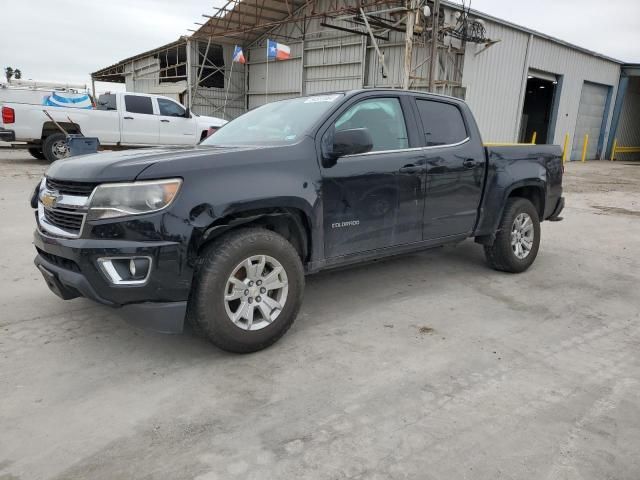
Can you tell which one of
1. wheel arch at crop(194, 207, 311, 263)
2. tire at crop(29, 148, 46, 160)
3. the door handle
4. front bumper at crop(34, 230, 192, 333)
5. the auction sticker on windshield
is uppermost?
the auction sticker on windshield

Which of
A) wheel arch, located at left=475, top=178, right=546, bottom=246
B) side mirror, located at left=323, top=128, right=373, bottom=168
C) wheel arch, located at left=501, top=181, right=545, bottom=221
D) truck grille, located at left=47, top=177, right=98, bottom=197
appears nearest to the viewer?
truck grille, located at left=47, top=177, right=98, bottom=197

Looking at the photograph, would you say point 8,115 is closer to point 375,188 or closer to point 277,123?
point 277,123

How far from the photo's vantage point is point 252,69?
2455 cm

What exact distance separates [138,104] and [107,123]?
997 millimetres

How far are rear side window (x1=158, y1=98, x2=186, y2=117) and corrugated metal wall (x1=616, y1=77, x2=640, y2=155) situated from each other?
23.9 meters

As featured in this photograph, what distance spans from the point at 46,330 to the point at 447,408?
2.86m

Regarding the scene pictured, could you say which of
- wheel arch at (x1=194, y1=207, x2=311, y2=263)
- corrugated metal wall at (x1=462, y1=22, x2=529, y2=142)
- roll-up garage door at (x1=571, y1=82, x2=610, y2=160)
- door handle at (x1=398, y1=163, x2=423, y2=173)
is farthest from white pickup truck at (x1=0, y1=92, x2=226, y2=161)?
roll-up garage door at (x1=571, y1=82, x2=610, y2=160)

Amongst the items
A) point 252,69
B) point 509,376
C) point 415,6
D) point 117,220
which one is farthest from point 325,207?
point 252,69

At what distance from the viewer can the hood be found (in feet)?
9.59

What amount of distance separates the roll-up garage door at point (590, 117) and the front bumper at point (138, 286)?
24.9 meters

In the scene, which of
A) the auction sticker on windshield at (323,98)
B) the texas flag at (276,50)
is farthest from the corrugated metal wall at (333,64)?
the auction sticker on windshield at (323,98)

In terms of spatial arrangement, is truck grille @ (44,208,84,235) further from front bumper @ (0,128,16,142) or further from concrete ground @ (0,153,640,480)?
front bumper @ (0,128,16,142)

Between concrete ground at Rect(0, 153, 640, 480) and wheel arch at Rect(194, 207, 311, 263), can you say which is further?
wheel arch at Rect(194, 207, 311, 263)

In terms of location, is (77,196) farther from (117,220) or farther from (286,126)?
(286,126)
